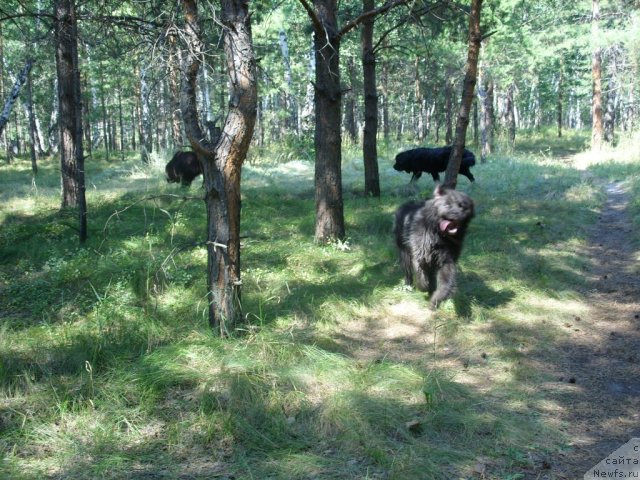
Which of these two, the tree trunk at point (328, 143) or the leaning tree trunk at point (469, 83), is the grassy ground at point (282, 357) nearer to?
the tree trunk at point (328, 143)

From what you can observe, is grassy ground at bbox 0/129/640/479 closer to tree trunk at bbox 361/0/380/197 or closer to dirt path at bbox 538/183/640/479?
dirt path at bbox 538/183/640/479

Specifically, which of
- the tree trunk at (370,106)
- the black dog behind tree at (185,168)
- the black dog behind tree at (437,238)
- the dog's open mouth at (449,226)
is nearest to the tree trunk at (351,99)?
the black dog behind tree at (185,168)

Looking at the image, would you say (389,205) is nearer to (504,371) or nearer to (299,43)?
(504,371)

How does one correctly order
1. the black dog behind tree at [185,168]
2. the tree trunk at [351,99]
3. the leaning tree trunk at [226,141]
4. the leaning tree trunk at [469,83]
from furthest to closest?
1. the tree trunk at [351,99]
2. the black dog behind tree at [185,168]
3. the leaning tree trunk at [469,83]
4. the leaning tree trunk at [226,141]

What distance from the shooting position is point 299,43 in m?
29.4

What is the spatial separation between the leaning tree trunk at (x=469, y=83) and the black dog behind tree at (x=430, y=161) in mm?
6012

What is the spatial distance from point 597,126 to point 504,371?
23492mm

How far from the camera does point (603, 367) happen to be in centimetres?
503

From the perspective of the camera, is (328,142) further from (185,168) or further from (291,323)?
(185,168)

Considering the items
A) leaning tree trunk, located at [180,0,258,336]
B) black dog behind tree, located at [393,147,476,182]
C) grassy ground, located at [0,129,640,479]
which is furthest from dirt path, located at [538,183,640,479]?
black dog behind tree, located at [393,147,476,182]

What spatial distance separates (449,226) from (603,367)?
6.95ft

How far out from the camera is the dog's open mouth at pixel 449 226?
6.16m

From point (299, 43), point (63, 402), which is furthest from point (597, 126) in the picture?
point (63, 402)

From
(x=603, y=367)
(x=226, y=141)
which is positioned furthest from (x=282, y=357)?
(x=603, y=367)
